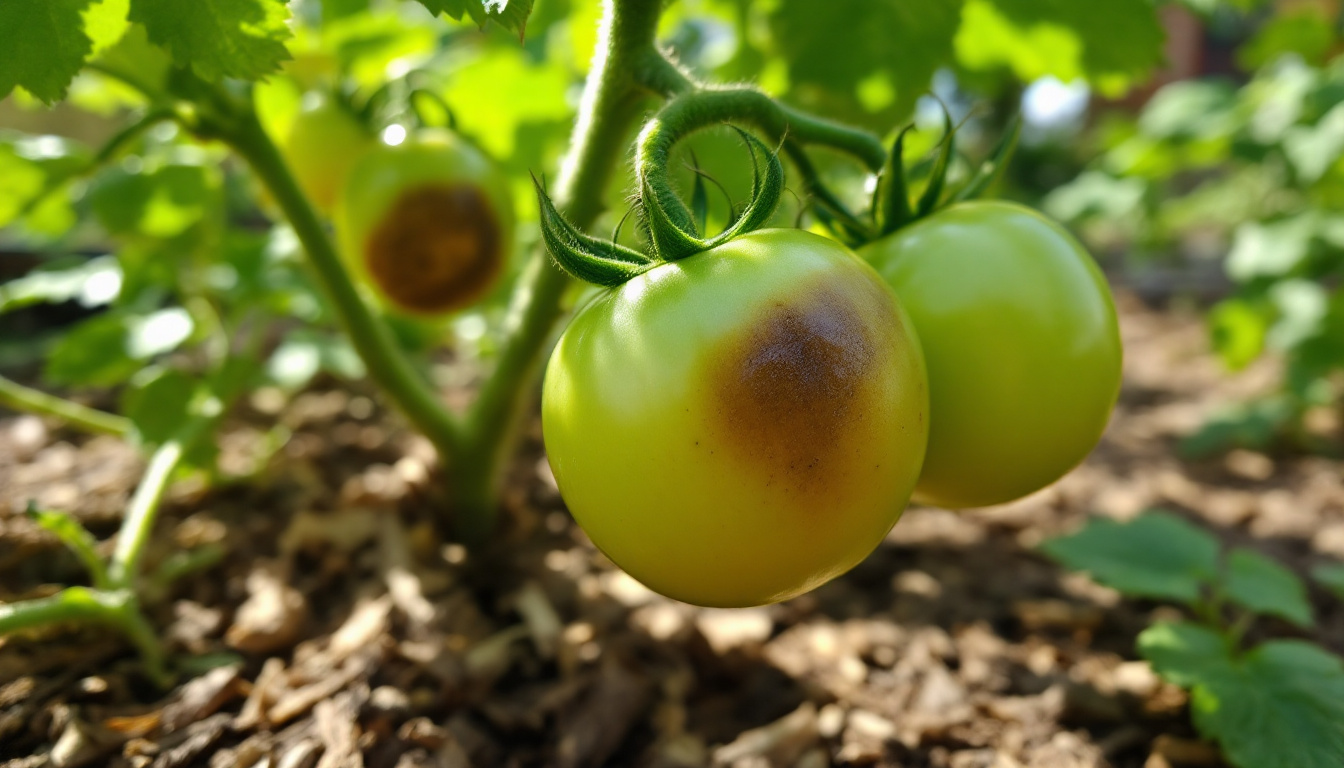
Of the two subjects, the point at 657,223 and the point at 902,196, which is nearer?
the point at 657,223

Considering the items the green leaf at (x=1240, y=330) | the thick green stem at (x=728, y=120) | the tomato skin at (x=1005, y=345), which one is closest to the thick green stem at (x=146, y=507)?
the thick green stem at (x=728, y=120)

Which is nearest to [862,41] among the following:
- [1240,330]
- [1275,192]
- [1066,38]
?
[1066,38]

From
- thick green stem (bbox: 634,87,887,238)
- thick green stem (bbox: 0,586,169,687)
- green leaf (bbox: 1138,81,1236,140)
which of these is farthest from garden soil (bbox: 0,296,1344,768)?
green leaf (bbox: 1138,81,1236,140)

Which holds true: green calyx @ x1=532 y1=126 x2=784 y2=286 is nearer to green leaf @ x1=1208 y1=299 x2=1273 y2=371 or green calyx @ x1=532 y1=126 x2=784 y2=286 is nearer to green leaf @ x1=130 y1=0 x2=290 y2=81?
green leaf @ x1=130 y1=0 x2=290 y2=81

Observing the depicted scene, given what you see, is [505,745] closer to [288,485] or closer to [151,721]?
[151,721]

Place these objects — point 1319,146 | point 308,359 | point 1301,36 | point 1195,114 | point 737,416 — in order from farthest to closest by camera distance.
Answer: point 1195,114 < point 1301,36 < point 1319,146 < point 308,359 < point 737,416

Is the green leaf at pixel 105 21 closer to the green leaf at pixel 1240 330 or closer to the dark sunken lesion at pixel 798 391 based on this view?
the dark sunken lesion at pixel 798 391

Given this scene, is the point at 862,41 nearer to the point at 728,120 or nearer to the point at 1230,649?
the point at 728,120
